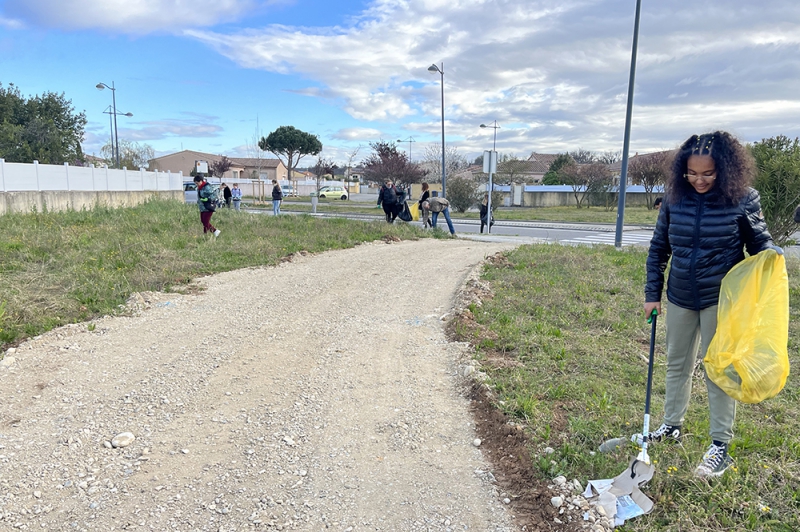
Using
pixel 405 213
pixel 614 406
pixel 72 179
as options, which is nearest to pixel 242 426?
pixel 614 406

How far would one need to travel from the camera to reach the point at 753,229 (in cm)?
296

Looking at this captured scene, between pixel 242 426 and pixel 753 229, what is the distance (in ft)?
11.3

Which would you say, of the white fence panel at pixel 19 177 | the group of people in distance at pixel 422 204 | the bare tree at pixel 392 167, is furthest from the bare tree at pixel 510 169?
the white fence panel at pixel 19 177

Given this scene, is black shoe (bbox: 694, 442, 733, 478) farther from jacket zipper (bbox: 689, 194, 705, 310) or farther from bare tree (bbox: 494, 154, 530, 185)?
bare tree (bbox: 494, 154, 530, 185)

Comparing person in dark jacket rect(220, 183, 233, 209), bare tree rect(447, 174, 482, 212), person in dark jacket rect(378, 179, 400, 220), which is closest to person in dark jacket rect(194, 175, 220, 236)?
person in dark jacket rect(378, 179, 400, 220)

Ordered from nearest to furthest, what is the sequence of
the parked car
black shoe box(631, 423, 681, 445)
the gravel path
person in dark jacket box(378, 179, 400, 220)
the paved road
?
the gravel path
black shoe box(631, 423, 681, 445)
person in dark jacket box(378, 179, 400, 220)
the paved road
the parked car

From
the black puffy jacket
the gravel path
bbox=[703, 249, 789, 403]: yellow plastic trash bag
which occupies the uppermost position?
the black puffy jacket

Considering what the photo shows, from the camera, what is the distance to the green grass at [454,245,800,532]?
2.81 metres

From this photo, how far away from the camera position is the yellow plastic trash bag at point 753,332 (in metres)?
2.75

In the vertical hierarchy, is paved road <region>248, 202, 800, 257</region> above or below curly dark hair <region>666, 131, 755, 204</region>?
below

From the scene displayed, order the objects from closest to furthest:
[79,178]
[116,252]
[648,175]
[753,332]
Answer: [753,332], [116,252], [79,178], [648,175]

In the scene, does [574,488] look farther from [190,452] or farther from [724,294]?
[190,452]

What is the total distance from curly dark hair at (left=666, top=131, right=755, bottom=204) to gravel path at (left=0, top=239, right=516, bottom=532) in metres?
2.14

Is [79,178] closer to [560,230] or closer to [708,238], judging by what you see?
[560,230]
